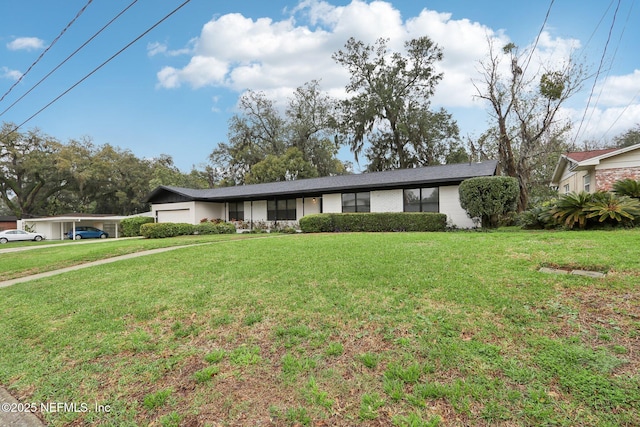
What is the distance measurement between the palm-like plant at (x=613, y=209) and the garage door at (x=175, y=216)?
845 inches

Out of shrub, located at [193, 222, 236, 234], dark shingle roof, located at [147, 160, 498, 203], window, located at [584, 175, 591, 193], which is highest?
dark shingle roof, located at [147, 160, 498, 203]

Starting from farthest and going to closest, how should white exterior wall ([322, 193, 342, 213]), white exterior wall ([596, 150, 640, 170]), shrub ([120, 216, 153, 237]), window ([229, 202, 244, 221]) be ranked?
shrub ([120, 216, 153, 237]) < window ([229, 202, 244, 221]) < white exterior wall ([322, 193, 342, 213]) < white exterior wall ([596, 150, 640, 170])

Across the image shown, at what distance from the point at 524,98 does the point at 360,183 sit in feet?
39.3

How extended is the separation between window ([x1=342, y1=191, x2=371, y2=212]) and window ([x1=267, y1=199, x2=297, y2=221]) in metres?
4.00

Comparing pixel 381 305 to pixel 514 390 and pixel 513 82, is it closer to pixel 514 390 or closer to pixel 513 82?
pixel 514 390

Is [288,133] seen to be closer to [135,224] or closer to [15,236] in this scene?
[135,224]

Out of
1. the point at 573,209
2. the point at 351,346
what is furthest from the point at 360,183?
the point at 351,346

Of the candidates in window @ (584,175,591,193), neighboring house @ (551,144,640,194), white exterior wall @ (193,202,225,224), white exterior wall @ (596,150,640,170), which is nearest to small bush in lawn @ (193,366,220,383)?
neighboring house @ (551,144,640,194)

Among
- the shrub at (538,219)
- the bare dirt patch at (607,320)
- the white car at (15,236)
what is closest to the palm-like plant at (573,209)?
the shrub at (538,219)

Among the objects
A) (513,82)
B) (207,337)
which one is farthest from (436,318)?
(513,82)

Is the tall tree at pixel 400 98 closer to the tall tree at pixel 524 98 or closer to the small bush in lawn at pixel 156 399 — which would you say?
the tall tree at pixel 524 98

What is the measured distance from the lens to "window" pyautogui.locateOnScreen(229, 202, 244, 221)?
2242 cm

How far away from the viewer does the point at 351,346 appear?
123 inches

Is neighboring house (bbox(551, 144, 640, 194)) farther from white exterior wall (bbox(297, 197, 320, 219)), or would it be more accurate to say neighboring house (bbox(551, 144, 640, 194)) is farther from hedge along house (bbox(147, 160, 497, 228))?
white exterior wall (bbox(297, 197, 320, 219))
